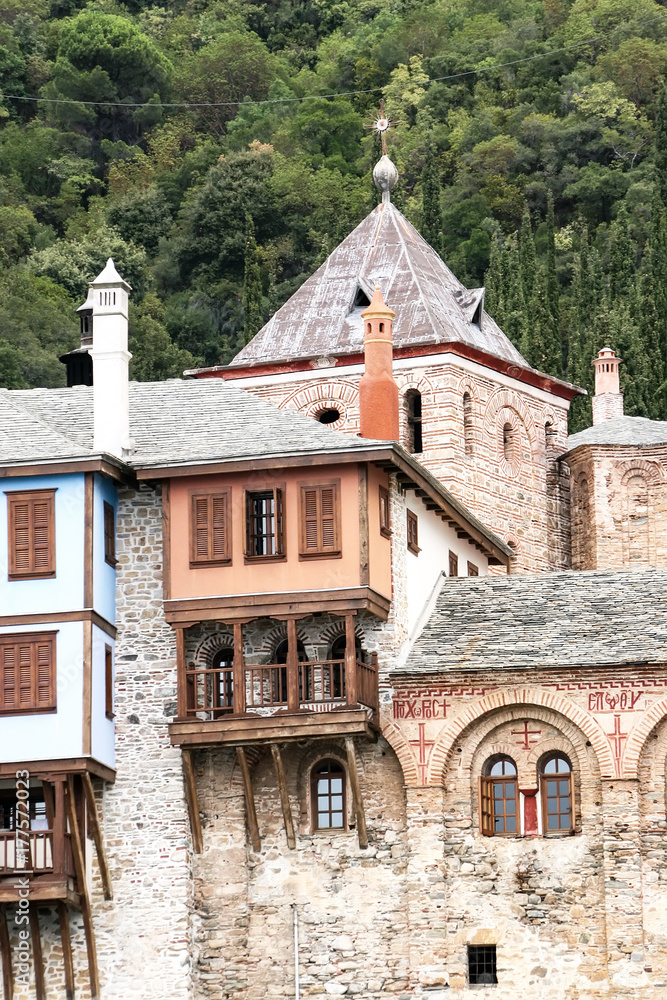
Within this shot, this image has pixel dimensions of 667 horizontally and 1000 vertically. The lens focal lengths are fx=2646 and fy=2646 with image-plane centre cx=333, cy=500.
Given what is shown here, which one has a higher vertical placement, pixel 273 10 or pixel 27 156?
pixel 273 10

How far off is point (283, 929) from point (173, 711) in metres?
4.26

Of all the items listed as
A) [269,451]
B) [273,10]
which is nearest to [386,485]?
[269,451]

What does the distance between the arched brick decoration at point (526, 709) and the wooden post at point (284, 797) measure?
8.29 ft

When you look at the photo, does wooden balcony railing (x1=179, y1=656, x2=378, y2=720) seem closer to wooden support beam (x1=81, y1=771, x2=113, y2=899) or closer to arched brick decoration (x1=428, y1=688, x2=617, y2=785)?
arched brick decoration (x1=428, y1=688, x2=617, y2=785)

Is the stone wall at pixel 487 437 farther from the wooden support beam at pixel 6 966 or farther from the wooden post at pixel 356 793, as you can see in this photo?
the wooden support beam at pixel 6 966

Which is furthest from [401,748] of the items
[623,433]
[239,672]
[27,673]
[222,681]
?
[623,433]

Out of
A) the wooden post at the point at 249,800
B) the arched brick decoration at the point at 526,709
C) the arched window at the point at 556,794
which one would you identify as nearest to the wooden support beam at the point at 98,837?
the wooden post at the point at 249,800

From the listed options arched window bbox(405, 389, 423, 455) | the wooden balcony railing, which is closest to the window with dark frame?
the wooden balcony railing

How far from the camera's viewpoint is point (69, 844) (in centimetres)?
4475

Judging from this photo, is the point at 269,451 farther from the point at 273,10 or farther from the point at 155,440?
the point at 273,10

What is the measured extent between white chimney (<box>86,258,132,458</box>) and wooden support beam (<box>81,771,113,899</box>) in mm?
6086

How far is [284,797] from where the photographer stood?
4600 cm

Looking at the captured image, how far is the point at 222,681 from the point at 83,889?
15.0ft

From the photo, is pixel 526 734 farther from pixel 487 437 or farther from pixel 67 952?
pixel 487 437
